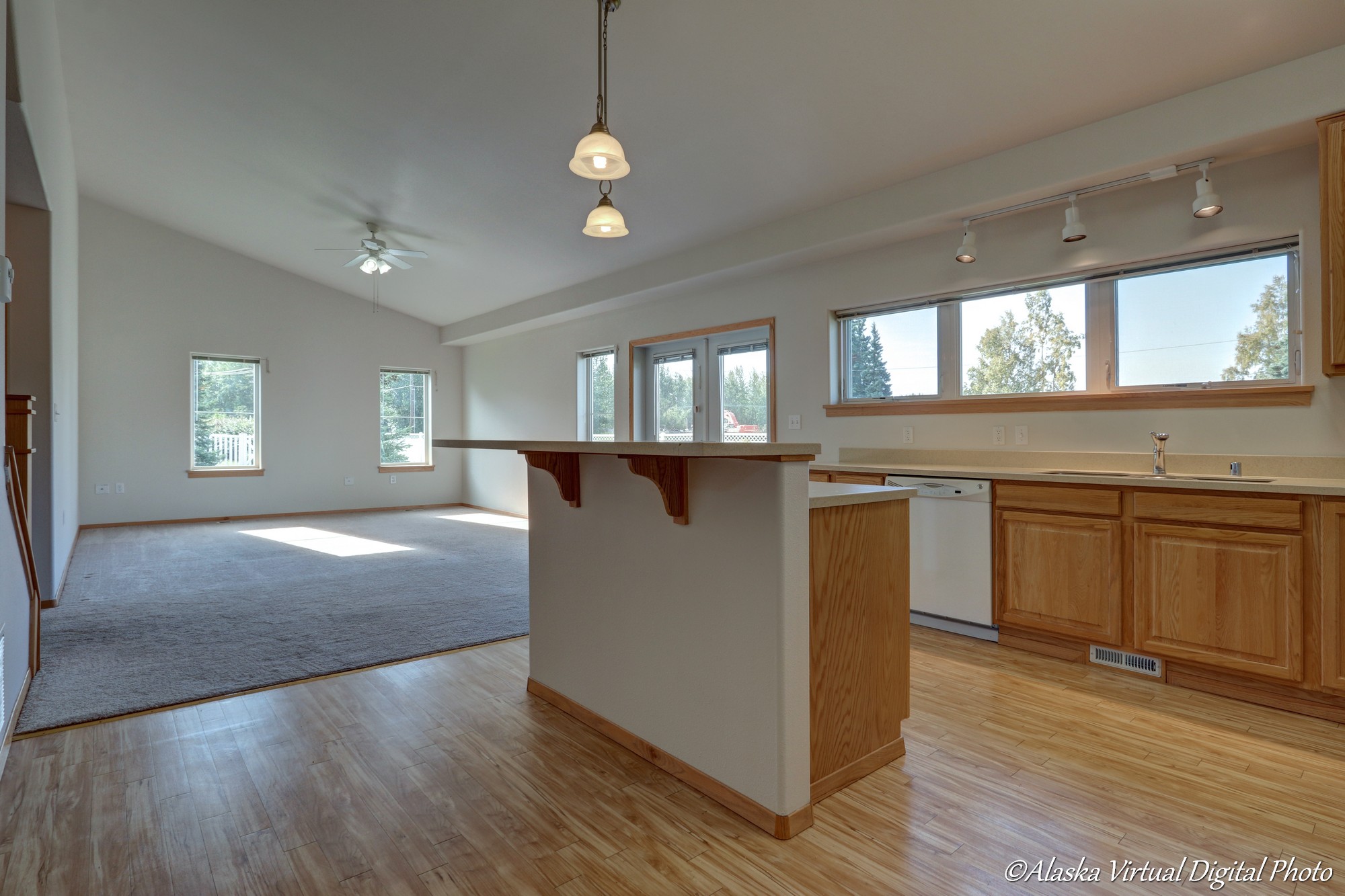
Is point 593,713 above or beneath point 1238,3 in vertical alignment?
beneath

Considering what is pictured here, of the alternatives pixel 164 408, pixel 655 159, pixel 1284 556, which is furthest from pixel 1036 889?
pixel 164 408

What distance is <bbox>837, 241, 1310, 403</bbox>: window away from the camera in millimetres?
3051

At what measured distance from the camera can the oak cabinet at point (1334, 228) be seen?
8.41 feet

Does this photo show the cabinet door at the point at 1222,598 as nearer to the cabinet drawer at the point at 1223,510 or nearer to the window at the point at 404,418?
the cabinet drawer at the point at 1223,510

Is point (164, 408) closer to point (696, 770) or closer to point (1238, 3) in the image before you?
point (696, 770)

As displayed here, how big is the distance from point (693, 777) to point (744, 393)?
4.00 m

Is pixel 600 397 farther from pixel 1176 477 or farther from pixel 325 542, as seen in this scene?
pixel 1176 477

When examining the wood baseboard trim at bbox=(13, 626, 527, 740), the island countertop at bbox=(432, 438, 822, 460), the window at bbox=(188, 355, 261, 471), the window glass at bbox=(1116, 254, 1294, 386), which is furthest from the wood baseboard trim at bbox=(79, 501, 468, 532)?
the window glass at bbox=(1116, 254, 1294, 386)

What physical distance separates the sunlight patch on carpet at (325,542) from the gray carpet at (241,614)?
0.46 ft

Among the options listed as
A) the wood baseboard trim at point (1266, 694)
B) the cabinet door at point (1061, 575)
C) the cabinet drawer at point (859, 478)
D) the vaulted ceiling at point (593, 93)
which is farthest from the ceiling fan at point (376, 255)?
the wood baseboard trim at point (1266, 694)

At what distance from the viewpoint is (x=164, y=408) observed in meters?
7.63

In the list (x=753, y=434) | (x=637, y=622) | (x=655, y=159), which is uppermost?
(x=655, y=159)

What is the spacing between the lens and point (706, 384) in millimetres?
6055

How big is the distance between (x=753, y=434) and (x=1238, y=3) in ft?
12.4
